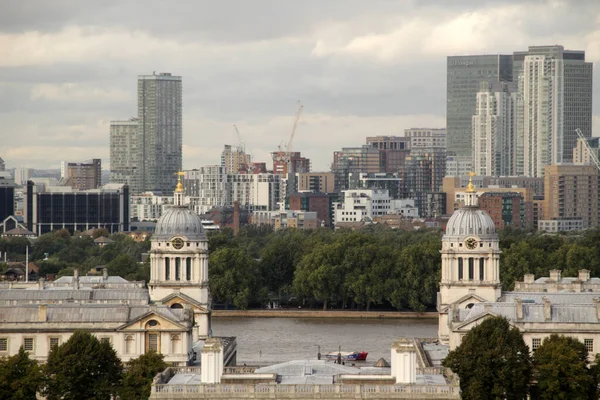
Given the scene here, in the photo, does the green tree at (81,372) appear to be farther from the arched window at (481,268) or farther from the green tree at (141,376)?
the arched window at (481,268)

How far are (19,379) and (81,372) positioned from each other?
296 centimetres

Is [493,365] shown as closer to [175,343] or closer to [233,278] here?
[175,343]

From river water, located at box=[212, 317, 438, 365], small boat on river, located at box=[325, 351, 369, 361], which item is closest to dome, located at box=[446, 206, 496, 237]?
river water, located at box=[212, 317, 438, 365]

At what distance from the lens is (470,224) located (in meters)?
110

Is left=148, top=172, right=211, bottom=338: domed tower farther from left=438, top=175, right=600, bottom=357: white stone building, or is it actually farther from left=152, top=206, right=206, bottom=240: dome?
left=438, top=175, right=600, bottom=357: white stone building

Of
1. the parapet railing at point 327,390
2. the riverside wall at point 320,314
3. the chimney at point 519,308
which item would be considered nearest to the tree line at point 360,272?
the riverside wall at point 320,314

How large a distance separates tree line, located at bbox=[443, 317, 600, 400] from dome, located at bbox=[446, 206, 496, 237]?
829 inches

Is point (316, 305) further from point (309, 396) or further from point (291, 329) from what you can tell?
point (309, 396)

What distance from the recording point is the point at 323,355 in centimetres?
11719

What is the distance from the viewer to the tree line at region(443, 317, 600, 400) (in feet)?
281

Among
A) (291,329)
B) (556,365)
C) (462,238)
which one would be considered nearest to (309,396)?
(556,365)

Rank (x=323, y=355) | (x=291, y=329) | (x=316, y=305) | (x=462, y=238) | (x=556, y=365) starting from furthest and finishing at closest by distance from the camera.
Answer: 1. (x=316, y=305)
2. (x=291, y=329)
3. (x=323, y=355)
4. (x=462, y=238)
5. (x=556, y=365)

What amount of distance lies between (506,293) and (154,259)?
2010 cm

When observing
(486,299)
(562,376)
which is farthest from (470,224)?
(562,376)
